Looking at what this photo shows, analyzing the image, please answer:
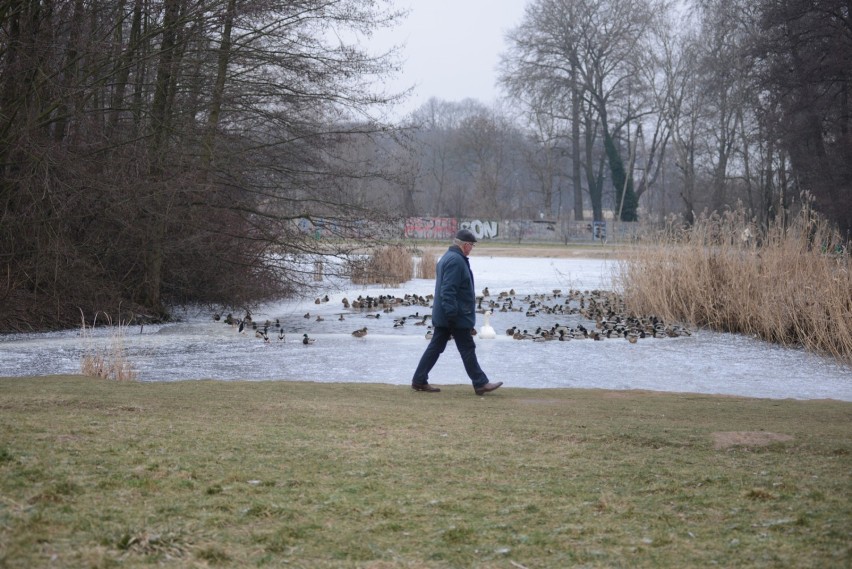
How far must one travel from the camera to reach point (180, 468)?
19.2ft

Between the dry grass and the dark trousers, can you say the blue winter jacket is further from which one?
the dry grass

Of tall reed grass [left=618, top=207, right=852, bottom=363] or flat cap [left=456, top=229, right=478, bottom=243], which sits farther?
tall reed grass [left=618, top=207, right=852, bottom=363]

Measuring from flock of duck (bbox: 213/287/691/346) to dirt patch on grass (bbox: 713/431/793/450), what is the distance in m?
10.6

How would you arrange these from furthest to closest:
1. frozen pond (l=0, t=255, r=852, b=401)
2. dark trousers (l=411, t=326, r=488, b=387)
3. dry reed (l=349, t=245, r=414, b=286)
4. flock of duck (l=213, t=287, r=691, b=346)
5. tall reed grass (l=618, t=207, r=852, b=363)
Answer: dry reed (l=349, t=245, r=414, b=286) → flock of duck (l=213, t=287, r=691, b=346) → tall reed grass (l=618, t=207, r=852, b=363) → frozen pond (l=0, t=255, r=852, b=401) → dark trousers (l=411, t=326, r=488, b=387)

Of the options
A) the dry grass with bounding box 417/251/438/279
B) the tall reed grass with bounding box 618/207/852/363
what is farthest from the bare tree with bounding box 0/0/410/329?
the dry grass with bounding box 417/251/438/279

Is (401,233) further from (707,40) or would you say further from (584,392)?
(707,40)

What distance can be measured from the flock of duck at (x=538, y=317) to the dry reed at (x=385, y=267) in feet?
2.77

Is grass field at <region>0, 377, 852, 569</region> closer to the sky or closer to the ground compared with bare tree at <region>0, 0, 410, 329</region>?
closer to the ground

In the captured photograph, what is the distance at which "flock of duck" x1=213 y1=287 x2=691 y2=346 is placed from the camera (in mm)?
19297

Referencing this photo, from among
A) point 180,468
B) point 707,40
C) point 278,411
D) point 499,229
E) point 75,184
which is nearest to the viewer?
point 180,468

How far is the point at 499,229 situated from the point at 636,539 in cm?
6806

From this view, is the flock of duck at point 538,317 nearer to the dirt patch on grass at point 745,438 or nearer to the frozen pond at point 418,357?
the frozen pond at point 418,357

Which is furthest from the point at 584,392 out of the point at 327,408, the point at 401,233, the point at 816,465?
the point at 401,233

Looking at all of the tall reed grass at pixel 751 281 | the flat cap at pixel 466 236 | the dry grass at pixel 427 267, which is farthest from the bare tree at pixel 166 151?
the dry grass at pixel 427 267
